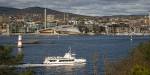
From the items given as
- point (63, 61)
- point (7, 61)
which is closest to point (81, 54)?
point (63, 61)

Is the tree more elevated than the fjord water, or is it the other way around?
the tree

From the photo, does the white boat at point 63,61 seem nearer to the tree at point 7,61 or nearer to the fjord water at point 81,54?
the fjord water at point 81,54

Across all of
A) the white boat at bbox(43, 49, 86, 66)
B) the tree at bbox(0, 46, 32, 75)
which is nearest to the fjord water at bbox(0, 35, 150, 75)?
the white boat at bbox(43, 49, 86, 66)

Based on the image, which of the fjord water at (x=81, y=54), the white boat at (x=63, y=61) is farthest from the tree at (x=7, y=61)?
the white boat at (x=63, y=61)

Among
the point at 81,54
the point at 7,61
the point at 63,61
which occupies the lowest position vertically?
the point at 81,54

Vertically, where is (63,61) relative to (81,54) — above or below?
above

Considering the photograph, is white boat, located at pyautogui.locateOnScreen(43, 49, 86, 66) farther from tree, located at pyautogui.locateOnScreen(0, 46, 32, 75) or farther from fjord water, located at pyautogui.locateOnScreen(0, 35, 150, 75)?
tree, located at pyautogui.locateOnScreen(0, 46, 32, 75)

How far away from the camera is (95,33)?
151m

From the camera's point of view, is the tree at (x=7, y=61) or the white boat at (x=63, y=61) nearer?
the tree at (x=7, y=61)

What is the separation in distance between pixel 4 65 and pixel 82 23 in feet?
507

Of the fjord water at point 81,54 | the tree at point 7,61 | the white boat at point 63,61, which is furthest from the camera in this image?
the white boat at point 63,61

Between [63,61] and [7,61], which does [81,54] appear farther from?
[7,61]

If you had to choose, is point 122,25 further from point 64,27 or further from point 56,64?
point 56,64

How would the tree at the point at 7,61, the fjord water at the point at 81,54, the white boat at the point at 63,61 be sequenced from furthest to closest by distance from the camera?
the white boat at the point at 63,61
the fjord water at the point at 81,54
the tree at the point at 7,61
